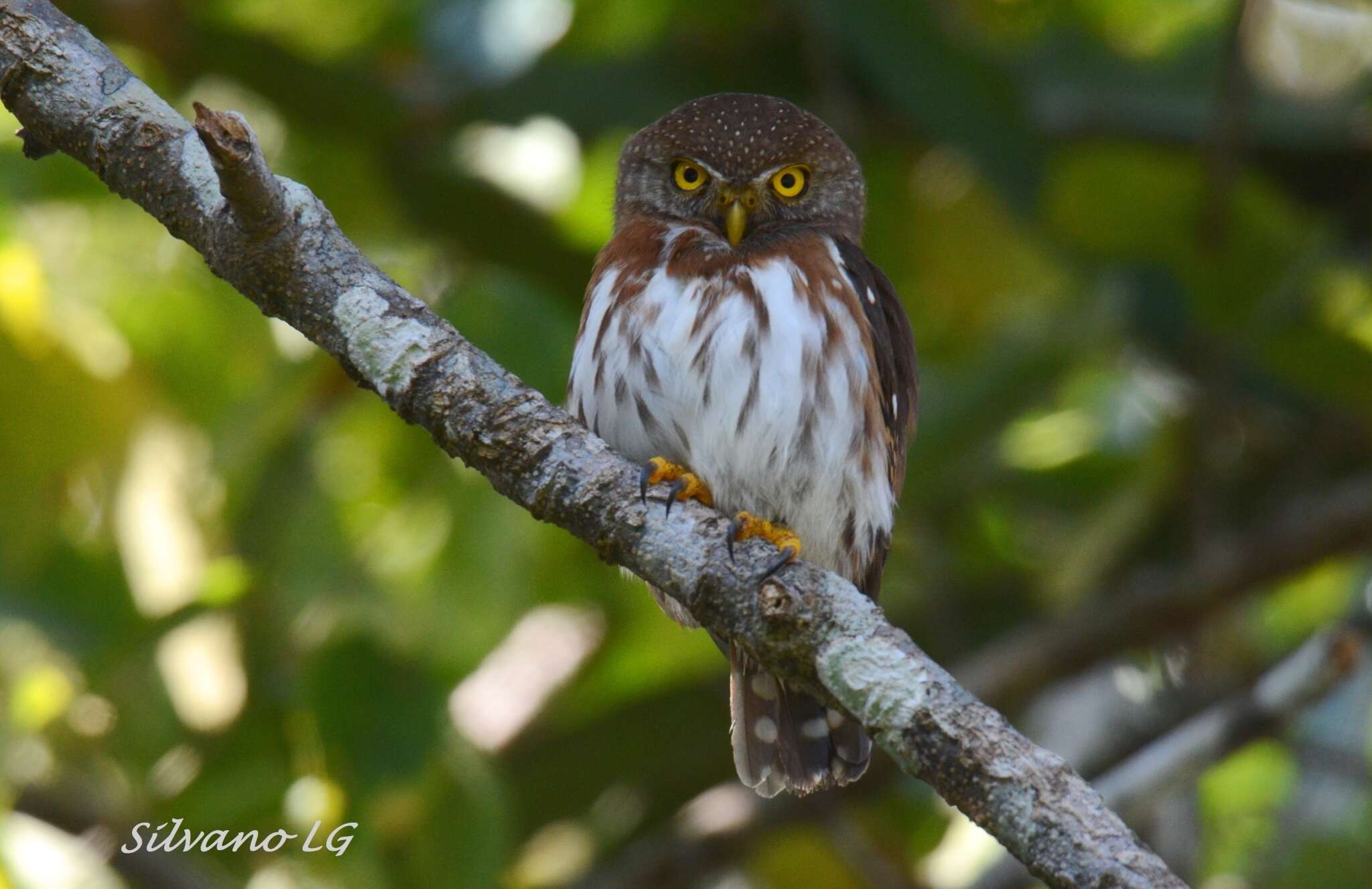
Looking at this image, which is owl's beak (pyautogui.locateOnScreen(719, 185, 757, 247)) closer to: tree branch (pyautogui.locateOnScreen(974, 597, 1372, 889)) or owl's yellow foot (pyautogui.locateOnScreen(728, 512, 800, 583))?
owl's yellow foot (pyautogui.locateOnScreen(728, 512, 800, 583))

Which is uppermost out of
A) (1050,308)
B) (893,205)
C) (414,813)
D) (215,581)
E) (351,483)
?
(893,205)

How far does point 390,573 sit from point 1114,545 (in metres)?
2.40

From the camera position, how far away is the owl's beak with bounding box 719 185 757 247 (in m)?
4.06

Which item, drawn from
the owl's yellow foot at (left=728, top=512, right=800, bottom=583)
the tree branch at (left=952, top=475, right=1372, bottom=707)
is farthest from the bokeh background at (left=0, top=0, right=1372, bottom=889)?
the owl's yellow foot at (left=728, top=512, right=800, bottom=583)

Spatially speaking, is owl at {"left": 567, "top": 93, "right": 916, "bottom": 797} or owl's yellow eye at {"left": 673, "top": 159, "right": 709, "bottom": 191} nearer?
owl at {"left": 567, "top": 93, "right": 916, "bottom": 797}

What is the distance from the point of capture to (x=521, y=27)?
210 inches

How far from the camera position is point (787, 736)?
4.02 meters

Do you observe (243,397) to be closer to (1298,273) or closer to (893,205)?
(893,205)

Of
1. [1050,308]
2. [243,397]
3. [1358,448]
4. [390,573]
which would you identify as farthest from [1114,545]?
[243,397]

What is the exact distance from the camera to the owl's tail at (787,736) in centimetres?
394

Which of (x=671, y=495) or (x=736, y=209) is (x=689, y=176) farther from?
(x=671, y=495)

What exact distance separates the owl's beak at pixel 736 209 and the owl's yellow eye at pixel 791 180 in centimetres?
10

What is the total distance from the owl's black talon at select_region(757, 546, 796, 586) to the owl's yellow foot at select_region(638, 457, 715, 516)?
0.66 ft

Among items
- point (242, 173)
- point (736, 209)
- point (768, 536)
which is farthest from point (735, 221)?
point (242, 173)
